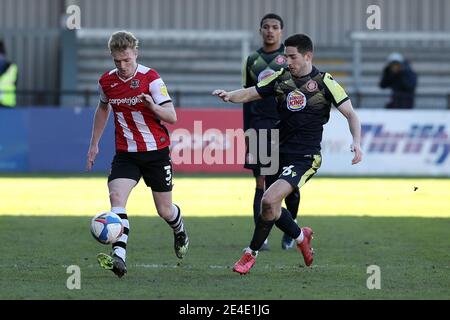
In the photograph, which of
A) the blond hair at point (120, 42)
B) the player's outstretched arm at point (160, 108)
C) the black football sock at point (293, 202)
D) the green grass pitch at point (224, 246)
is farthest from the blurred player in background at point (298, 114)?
the black football sock at point (293, 202)

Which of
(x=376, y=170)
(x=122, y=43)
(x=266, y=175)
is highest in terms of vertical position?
(x=122, y=43)

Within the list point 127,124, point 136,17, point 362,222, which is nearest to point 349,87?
point 136,17

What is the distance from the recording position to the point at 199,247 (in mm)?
11570

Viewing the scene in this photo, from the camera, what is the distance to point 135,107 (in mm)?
9625

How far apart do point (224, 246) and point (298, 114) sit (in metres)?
2.18

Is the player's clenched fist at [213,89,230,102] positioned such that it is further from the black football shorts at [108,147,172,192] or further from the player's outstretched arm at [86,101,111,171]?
the player's outstretched arm at [86,101,111,171]

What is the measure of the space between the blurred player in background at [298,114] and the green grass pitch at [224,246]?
403 millimetres

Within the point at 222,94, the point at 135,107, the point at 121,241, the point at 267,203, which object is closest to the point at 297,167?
the point at 267,203

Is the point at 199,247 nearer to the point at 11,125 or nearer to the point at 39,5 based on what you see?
the point at 11,125

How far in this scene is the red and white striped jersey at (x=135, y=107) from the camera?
Answer: 957 centimetres

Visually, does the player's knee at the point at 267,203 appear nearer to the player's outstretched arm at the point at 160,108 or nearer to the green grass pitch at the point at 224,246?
the green grass pitch at the point at 224,246

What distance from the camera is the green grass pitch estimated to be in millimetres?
8680

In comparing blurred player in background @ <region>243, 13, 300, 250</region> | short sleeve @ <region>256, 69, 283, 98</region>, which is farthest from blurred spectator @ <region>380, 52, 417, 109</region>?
short sleeve @ <region>256, 69, 283, 98</region>
